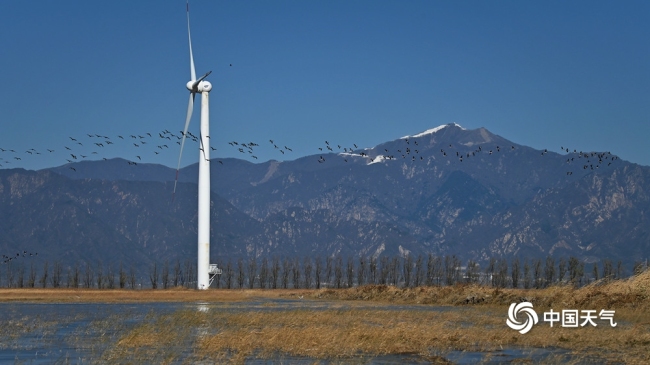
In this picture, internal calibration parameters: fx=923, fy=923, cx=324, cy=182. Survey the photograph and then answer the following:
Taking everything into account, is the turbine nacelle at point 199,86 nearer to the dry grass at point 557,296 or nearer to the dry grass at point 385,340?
the dry grass at point 557,296

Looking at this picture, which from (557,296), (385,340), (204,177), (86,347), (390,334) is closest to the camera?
(86,347)

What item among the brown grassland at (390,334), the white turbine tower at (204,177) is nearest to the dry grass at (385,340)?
the brown grassland at (390,334)

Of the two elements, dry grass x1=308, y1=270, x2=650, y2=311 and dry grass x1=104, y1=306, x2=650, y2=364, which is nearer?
dry grass x1=104, y1=306, x2=650, y2=364

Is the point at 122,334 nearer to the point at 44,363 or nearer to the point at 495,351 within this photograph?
the point at 44,363

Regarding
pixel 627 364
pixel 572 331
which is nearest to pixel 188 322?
pixel 572 331

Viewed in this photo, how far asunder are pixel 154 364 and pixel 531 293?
4975 centimetres

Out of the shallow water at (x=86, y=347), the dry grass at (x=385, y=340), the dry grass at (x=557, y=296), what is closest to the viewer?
the shallow water at (x=86, y=347)

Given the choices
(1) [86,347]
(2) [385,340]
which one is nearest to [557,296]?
(2) [385,340]

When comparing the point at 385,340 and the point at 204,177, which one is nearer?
the point at 385,340

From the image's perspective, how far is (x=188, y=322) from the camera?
57.8 meters

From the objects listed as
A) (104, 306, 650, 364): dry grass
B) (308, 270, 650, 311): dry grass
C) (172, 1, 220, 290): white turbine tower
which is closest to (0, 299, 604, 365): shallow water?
(104, 306, 650, 364): dry grass

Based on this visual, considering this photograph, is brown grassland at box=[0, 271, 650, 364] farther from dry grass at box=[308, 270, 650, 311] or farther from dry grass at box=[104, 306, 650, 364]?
dry grass at box=[308, 270, 650, 311]

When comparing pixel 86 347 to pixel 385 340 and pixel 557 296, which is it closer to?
pixel 385 340

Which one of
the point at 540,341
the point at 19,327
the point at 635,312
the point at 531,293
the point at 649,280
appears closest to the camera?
the point at 540,341
